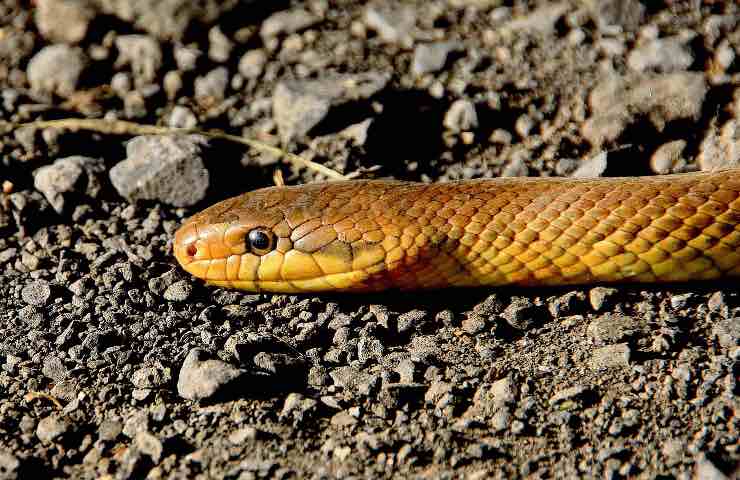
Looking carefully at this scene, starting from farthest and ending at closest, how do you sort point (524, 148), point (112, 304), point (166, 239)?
point (524, 148) < point (166, 239) < point (112, 304)

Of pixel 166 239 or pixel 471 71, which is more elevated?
pixel 471 71

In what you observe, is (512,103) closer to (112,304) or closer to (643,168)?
(643,168)

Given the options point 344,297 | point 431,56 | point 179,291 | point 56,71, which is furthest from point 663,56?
point 56,71

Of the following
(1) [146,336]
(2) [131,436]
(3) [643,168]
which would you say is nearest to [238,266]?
(1) [146,336]

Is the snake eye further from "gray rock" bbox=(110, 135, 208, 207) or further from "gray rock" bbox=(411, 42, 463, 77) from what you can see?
"gray rock" bbox=(411, 42, 463, 77)

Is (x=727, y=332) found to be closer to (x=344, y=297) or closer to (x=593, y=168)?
(x=593, y=168)

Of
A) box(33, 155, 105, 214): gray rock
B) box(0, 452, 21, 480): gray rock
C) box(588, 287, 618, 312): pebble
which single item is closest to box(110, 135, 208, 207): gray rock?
box(33, 155, 105, 214): gray rock
